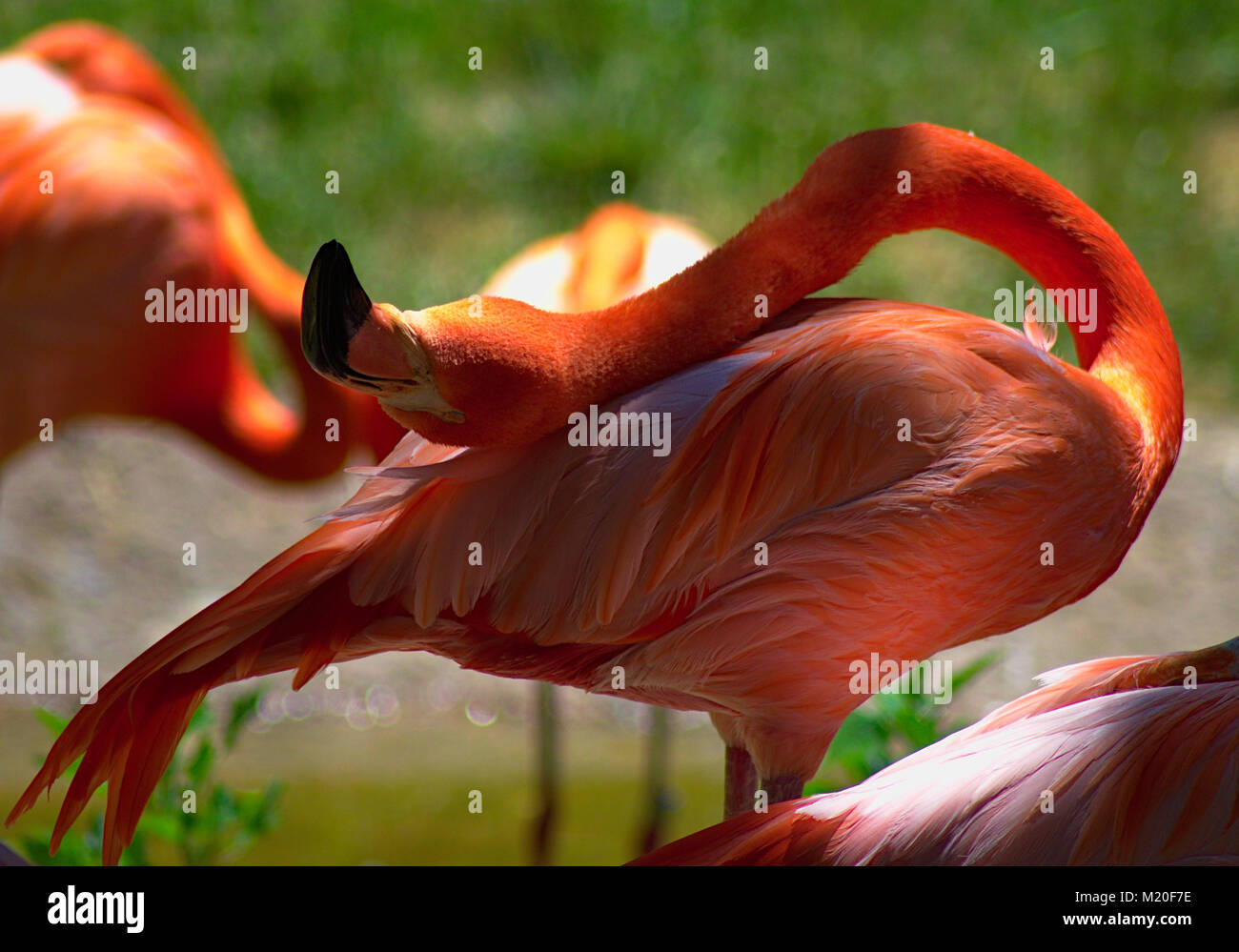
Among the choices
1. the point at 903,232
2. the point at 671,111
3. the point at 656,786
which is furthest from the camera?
the point at 671,111

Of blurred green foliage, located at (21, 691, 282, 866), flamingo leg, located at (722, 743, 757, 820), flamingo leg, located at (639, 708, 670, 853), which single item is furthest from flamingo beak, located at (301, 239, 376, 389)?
flamingo leg, located at (639, 708, 670, 853)

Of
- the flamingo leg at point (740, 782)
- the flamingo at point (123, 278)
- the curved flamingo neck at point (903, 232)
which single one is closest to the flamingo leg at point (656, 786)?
the flamingo at point (123, 278)

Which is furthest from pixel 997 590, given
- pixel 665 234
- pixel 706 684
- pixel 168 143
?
pixel 168 143

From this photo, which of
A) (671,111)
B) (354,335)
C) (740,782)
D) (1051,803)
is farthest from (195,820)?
(671,111)

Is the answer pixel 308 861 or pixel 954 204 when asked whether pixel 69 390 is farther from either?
pixel 954 204

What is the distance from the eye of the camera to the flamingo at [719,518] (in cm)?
169

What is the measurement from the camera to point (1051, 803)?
1530 mm

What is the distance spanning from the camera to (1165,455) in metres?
1.84

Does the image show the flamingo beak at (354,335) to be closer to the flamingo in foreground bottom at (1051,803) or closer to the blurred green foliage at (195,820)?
the flamingo in foreground bottom at (1051,803)

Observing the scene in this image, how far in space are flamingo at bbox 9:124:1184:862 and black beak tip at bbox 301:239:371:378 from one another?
0.45ft

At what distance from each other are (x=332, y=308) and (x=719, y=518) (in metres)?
0.51

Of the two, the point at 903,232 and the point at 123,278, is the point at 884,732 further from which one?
the point at 123,278

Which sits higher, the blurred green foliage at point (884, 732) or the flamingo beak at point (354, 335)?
the flamingo beak at point (354, 335)
